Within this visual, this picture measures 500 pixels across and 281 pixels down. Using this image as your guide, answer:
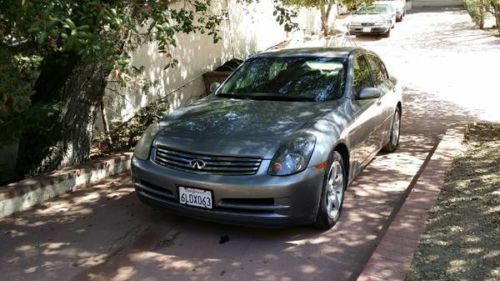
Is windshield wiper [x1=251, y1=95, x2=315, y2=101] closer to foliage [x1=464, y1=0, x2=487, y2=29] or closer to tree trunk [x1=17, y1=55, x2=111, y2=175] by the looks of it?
tree trunk [x1=17, y1=55, x2=111, y2=175]

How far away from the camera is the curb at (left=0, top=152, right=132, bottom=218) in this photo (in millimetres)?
5129

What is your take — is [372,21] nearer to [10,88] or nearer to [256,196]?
[256,196]

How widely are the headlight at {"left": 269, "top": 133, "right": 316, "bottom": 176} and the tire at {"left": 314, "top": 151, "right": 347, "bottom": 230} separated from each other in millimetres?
295

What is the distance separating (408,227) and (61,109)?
3913 mm

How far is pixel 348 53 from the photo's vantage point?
5.96m

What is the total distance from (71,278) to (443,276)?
2.72m

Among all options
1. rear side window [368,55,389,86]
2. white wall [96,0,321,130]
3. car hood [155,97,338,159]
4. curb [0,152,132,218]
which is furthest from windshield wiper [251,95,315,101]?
white wall [96,0,321,130]

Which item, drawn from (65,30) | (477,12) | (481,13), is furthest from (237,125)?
(477,12)

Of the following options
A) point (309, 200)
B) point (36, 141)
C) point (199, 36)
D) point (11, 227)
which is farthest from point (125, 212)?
point (199, 36)

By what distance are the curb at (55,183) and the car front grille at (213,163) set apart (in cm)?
173

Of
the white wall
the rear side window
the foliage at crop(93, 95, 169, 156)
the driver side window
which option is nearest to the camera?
the driver side window

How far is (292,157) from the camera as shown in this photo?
14.0ft

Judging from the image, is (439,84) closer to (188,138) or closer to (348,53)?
(348,53)

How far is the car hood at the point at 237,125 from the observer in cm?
432
